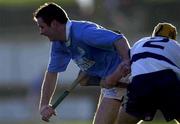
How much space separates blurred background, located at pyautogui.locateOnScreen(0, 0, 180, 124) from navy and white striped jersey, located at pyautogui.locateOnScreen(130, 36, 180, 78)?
1168 centimetres

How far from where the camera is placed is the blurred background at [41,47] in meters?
23.2

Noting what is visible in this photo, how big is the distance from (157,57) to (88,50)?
1.09m

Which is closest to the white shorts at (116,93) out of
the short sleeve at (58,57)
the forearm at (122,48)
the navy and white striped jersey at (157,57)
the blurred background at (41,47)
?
the short sleeve at (58,57)

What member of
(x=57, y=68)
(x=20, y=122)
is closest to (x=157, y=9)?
(x=20, y=122)

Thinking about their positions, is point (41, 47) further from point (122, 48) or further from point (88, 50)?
point (122, 48)

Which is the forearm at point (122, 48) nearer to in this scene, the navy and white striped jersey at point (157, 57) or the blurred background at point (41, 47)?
the navy and white striped jersey at point (157, 57)

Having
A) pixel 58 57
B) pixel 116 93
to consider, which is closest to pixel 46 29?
pixel 58 57

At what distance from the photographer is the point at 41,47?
80.8 ft

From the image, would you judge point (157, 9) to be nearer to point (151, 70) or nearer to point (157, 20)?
point (157, 20)

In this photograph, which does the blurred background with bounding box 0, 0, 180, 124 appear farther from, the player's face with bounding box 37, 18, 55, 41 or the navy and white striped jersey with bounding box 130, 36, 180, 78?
the navy and white striped jersey with bounding box 130, 36, 180, 78

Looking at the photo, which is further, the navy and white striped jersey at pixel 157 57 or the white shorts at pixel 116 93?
the white shorts at pixel 116 93

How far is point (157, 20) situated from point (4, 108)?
4.25m

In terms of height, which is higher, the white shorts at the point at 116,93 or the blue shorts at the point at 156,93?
the blue shorts at the point at 156,93

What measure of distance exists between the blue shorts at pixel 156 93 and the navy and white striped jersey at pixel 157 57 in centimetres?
5
